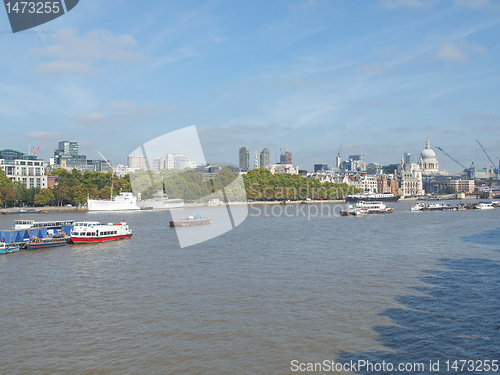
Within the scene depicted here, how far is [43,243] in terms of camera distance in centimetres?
3512

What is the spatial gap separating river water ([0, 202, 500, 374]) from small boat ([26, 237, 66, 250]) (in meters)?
2.77

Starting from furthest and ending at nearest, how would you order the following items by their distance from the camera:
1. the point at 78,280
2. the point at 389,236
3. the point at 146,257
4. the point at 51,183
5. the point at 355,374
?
Answer: the point at 51,183, the point at 389,236, the point at 146,257, the point at 78,280, the point at 355,374

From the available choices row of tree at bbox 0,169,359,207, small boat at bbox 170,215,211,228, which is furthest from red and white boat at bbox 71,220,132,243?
row of tree at bbox 0,169,359,207

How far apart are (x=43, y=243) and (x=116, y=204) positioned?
55.4m

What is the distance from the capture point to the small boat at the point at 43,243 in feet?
113

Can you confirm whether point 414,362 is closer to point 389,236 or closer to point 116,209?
point 389,236

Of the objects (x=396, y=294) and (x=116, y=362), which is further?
(x=396, y=294)

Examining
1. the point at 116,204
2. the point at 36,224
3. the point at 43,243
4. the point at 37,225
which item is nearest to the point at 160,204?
the point at 116,204

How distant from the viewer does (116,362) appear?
496 inches

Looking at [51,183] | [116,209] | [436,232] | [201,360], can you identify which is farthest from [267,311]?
[51,183]

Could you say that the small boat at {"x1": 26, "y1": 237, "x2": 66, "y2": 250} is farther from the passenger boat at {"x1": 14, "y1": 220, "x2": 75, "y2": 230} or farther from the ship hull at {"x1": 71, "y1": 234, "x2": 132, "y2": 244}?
the passenger boat at {"x1": 14, "y1": 220, "x2": 75, "y2": 230}

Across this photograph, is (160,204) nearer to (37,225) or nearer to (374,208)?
(374,208)

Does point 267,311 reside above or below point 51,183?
below

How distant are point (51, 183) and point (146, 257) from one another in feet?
340
